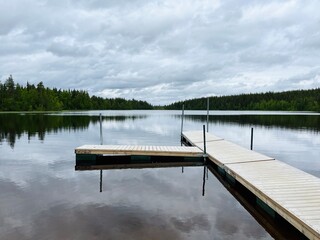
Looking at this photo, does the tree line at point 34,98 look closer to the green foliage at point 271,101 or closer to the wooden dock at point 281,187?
the green foliage at point 271,101

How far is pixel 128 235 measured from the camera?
21.4ft

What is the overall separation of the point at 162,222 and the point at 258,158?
24.2ft

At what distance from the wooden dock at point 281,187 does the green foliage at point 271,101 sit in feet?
402

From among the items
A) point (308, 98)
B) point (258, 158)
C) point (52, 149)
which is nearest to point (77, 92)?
point (308, 98)

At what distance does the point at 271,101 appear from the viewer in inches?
6004

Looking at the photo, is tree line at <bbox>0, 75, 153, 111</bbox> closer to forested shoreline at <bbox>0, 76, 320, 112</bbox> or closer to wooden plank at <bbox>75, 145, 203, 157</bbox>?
forested shoreline at <bbox>0, 76, 320, 112</bbox>

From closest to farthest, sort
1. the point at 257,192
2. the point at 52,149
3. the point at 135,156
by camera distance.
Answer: the point at 257,192 < the point at 135,156 < the point at 52,149

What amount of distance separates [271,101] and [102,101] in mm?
88835

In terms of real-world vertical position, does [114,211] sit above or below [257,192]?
below

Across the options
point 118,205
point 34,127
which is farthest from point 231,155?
point 34,127

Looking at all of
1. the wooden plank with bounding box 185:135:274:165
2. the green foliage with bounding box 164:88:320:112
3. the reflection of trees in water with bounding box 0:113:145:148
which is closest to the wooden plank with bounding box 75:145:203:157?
the wooden plank with bounding box 185:135:274:165

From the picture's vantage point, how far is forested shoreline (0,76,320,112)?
101 m

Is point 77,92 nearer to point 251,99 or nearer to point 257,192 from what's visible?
point 251,99

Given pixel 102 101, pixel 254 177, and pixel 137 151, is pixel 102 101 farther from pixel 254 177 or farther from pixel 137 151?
pixel 254 177
